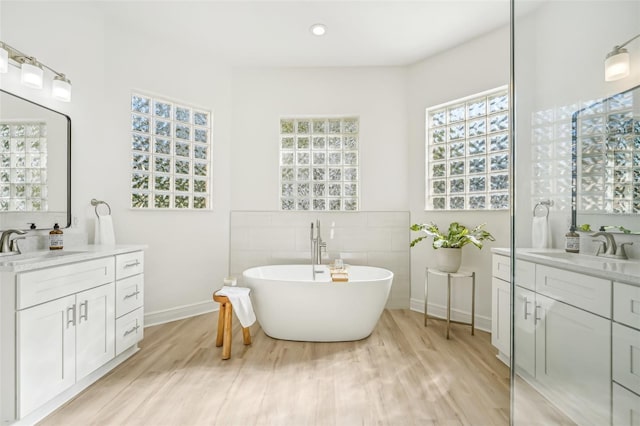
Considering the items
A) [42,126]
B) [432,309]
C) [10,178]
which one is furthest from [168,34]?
[432,309]

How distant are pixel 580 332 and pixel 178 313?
130 inches

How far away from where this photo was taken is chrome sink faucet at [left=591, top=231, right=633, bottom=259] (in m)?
0.90

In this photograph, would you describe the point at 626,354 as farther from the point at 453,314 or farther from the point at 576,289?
the point at 453,314

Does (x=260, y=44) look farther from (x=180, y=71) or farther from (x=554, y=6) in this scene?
(x=554, y=6)

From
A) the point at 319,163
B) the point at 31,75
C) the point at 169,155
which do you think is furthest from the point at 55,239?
the point at 319,163

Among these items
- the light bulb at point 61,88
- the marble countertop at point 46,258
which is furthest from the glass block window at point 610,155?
the light bulb at point 61,88

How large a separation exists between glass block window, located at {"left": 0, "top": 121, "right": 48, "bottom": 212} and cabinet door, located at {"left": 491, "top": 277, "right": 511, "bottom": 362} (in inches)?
135

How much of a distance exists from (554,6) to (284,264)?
10.2ft

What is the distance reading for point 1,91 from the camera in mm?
1864

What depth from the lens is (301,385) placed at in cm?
190

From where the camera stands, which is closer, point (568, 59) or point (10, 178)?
point (568, 59)

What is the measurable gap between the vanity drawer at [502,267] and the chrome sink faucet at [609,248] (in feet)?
4.50

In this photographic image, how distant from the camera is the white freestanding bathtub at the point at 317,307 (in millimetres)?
2441

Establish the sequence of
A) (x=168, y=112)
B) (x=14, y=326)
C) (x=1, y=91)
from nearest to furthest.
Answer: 1. (x=14, y=326)
2. (x=1, y=91)
3. (x=168, y=112)
